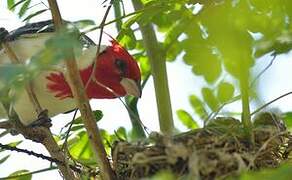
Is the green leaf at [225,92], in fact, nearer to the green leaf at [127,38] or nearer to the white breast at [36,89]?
the green leaf at [127,38]

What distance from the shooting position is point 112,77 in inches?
111

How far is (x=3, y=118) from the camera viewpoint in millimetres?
2914

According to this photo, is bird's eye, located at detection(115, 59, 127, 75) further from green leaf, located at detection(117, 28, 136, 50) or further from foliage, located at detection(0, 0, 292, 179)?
foliage, located at detection(0, 0, 292, 179)

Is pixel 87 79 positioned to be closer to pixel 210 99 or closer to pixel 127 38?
pixel 127 38

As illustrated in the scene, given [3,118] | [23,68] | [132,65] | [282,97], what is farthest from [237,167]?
[3,118]

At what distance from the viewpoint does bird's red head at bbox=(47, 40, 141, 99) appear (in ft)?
8.92

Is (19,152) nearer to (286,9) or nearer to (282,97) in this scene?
(282,97)

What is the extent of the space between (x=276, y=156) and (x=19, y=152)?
857 millimetres

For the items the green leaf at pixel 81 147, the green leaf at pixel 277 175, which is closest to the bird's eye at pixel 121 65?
the green leaf at pixel 81 147

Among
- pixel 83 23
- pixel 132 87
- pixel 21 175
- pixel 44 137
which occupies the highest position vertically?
pixel 83 23

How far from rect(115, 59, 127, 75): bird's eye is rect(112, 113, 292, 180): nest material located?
2.76 feet

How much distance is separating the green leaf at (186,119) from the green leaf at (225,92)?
0.38 m

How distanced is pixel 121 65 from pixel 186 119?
0.53 metres

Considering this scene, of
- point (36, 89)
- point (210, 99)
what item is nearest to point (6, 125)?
point (36, 89)
